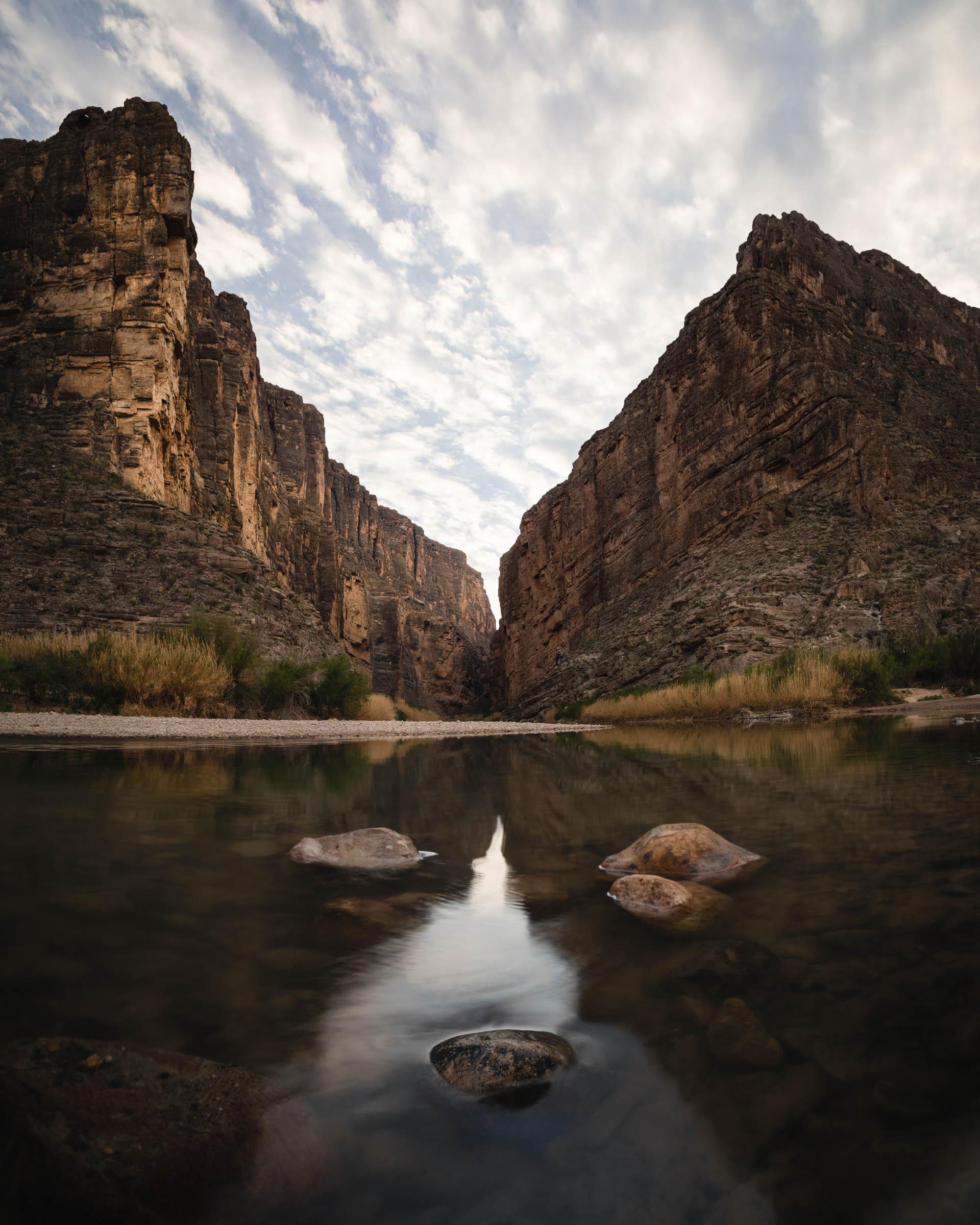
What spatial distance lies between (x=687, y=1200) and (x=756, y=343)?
34.7 meters

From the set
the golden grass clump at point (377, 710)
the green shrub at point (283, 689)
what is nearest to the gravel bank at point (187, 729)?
the green shrub at point (283, 689)

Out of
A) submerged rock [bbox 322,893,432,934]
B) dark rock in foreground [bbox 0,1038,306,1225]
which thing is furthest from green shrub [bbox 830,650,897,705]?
dark rock in foreground [bbox 0,1038,306,1225]

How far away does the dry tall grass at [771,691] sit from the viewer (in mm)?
15602

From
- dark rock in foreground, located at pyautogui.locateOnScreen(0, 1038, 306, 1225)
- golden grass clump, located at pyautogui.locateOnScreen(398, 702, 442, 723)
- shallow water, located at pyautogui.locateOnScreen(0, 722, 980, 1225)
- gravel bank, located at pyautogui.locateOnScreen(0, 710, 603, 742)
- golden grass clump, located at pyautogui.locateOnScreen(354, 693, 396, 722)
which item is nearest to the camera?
dark rock in foreground, located at pyautogui.locateOnScreen(0, 1038, 306, 1225)

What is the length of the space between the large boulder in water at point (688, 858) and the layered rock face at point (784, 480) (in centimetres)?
1869

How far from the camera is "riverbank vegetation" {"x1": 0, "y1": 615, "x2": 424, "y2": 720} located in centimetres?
1257

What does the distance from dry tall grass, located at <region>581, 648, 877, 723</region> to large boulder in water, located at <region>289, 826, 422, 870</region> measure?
14.4 meters

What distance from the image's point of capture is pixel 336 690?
18.9 metres

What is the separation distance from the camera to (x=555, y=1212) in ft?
3.25

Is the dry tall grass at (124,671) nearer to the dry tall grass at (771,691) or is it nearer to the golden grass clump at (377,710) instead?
the golden grass clump at (377,710)

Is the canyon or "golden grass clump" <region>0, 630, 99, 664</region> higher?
the canyon

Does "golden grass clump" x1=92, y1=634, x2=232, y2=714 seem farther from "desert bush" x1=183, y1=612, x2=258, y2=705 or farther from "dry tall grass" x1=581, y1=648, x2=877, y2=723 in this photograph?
"dry tall grass" x1=581, y1=648, x2=877, y2=723

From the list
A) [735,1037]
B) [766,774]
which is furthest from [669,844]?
[766,774]

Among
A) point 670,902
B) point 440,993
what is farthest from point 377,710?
point 440,993
